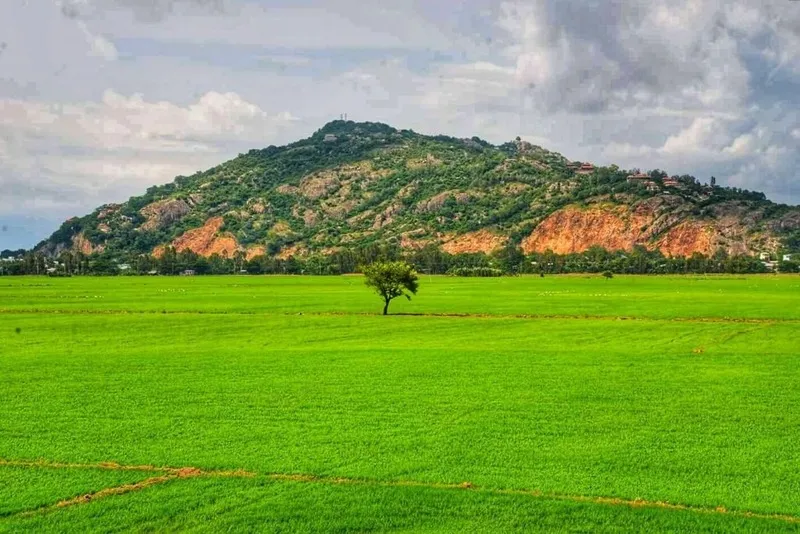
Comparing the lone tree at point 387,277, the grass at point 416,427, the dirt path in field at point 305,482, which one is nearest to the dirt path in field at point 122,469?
the dirt path in field at point 305,482

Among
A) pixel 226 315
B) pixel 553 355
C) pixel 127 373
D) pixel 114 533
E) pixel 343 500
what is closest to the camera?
pixel 114 533

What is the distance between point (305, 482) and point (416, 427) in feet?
21.0

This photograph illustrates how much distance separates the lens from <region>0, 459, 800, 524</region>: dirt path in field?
51.5 ft

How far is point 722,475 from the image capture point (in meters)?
18.1

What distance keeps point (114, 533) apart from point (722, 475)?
15044 mm

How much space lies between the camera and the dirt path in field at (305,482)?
51.5 feet

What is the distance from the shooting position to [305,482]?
17.7 meters

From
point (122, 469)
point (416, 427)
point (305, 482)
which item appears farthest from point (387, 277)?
point (305, 482)

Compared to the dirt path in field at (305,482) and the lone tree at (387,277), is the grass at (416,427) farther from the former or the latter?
the lone tree at (387,277)

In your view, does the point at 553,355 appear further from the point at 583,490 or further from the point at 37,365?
the point at 37,365

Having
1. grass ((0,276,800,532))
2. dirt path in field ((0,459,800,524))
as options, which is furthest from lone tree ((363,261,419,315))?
dirt path in field ((0,459,800,524))

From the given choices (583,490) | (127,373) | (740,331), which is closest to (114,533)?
(583,490)

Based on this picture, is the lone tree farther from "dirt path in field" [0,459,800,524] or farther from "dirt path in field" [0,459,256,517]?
"dirt path in field" [0,459,800,524]

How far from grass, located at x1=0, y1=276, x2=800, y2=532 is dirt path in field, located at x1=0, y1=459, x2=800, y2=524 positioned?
0.12 meters
